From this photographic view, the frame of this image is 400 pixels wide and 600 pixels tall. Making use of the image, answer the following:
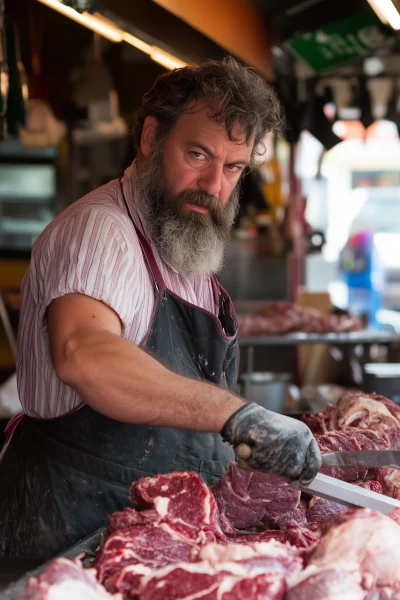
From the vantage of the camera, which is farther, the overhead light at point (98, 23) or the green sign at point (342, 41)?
the green sign at point (342, 41)

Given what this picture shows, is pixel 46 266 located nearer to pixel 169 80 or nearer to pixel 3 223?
pixel 169 80

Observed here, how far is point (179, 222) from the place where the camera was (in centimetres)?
296

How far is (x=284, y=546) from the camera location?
6.36 feet

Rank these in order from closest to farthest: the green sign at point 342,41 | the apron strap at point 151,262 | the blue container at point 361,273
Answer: the apron strap at point 151,262
the green sign at point 342,41
the blue container at point 361,273

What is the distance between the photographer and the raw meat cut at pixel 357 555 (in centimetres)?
175

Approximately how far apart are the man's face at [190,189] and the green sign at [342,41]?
471 centimetres

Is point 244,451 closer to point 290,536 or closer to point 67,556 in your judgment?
point 290,536

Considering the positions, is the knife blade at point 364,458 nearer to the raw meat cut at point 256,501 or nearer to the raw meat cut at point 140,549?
the raw meat cut at point 256,501

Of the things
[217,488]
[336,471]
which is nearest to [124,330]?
[217,488]

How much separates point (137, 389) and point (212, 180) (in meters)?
1.04

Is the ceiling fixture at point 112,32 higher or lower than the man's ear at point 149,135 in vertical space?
higher

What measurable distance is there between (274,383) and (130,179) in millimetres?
3934

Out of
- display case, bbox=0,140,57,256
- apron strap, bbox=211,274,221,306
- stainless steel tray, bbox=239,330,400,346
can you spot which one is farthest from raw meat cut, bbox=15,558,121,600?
display case, bbox=0,140,57,256

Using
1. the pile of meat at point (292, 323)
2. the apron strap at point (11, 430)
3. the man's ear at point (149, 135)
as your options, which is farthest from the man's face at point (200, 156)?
the pile of meat at point (292, 323)
